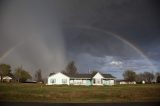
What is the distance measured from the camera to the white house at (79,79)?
209 feet

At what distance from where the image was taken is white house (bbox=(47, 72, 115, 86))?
63656 millimetres

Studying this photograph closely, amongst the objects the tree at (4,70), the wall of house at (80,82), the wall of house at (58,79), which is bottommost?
the wall of house at (80,82)

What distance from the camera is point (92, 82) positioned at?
217 feet

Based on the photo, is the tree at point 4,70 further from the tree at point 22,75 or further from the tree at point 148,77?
the tree at point 148,77

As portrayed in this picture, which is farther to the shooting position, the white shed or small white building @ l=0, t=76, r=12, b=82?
small white building @ l=0, t=76, r=12, b=82

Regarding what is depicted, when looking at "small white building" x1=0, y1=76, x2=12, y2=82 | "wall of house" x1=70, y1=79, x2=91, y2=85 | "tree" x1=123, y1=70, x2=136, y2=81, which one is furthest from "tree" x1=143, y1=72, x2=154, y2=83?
"small white building" x1=0, y1=76, x2=12, y2=82

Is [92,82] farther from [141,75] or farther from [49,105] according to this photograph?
[49,105]

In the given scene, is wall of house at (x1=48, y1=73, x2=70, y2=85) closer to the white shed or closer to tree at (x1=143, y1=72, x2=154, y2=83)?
the white shed

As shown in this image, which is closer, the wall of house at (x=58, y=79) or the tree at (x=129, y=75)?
the wall of house at (x=58, y=79)

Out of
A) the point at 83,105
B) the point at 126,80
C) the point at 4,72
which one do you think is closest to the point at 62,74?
the point at 4,72

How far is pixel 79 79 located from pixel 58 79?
4.63m

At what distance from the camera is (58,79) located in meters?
63.9

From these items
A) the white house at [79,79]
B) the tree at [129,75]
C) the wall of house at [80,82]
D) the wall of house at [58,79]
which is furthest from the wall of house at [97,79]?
the tree at [129,75]

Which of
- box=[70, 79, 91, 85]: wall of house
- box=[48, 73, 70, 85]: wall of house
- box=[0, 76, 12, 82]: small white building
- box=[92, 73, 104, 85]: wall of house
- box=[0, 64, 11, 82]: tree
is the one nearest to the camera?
box=[48, 73, 70, 85]: wall of house
